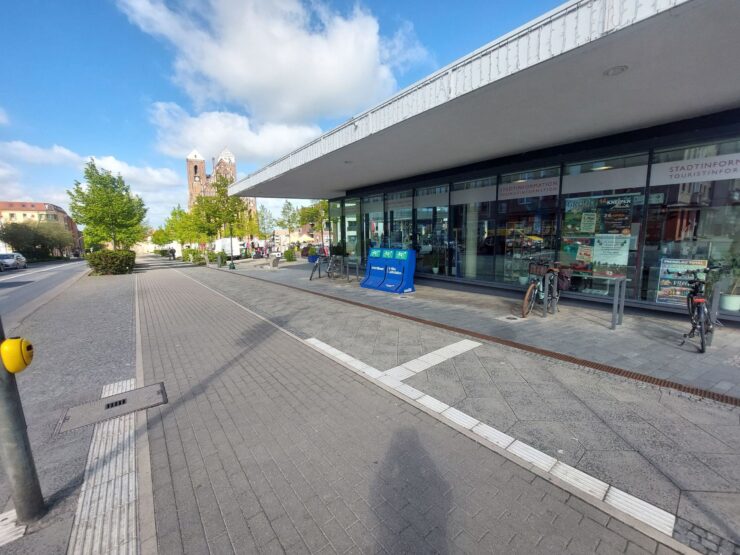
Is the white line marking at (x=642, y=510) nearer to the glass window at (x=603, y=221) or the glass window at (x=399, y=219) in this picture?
the glass window at (x=603, y=221)

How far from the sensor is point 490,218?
31.0 feet

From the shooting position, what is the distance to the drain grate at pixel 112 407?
3.39 meters

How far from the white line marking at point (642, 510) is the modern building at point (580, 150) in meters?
4.12

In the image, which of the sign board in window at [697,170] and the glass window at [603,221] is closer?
the sign board in window at [697,170]

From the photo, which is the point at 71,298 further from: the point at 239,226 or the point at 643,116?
the point at 239,226

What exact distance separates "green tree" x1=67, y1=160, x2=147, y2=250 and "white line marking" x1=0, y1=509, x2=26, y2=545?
24.7m

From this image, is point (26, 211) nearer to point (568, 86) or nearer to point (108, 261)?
point (108, 261)

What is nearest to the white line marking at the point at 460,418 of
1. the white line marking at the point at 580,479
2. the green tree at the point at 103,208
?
the white line marking at the point at 580,479

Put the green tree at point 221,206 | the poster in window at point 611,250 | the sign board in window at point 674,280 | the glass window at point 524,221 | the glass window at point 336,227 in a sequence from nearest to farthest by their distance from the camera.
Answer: the sign board in window at point 674,280
the poster in window at point 611,250
the glass window at point 524,221
the glass window at point 336,227
the green tree at point 221,206

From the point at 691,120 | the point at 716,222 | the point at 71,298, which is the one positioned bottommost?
the point at 71,298

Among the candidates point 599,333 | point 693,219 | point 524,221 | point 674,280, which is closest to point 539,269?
point 599,333

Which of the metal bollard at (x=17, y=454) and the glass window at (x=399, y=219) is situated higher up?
the glass window at (x=399, y=219)

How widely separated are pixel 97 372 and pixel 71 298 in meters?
9.85

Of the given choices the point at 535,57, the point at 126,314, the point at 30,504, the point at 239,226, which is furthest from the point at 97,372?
the point at 239,226
